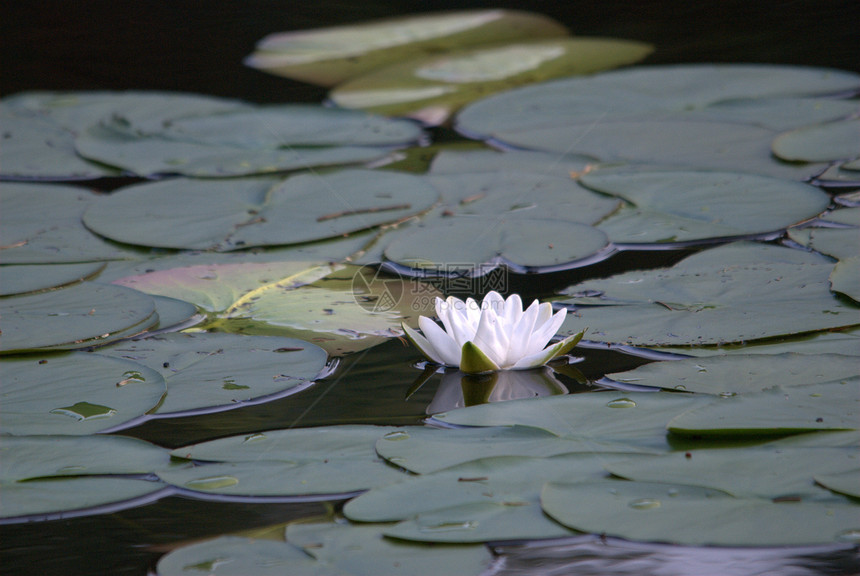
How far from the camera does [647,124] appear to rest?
117 inches

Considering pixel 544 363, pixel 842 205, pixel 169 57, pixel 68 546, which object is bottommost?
pixel 68 546

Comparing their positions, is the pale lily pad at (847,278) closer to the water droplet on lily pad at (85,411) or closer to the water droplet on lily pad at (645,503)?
the water droplet on lily pad at (645,503)

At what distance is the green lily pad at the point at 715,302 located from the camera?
1612 millimetres

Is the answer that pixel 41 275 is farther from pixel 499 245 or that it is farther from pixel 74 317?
pixel 499 245

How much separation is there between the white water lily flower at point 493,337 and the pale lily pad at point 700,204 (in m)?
0.67

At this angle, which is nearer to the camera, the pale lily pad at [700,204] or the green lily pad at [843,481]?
the green lily pad at [843,481]

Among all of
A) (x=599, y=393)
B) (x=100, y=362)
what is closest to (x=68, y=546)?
(x=100, y=362)

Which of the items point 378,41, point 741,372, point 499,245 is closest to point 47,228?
point 499,245

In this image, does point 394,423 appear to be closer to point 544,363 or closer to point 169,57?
point 544,363

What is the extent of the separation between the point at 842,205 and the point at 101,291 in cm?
190

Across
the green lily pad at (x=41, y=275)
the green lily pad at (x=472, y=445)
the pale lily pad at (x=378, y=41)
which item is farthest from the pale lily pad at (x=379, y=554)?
the pale lily pad at (x=378, y=41)

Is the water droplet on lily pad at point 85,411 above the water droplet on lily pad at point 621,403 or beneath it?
beneath

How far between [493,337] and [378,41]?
3340 mm

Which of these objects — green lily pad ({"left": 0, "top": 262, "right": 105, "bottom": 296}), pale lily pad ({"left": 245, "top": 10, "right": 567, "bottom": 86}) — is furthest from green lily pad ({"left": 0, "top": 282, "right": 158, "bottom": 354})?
pale lily pad ({"left": 245, "top": 10, "right": 567, "bottom": 86})
